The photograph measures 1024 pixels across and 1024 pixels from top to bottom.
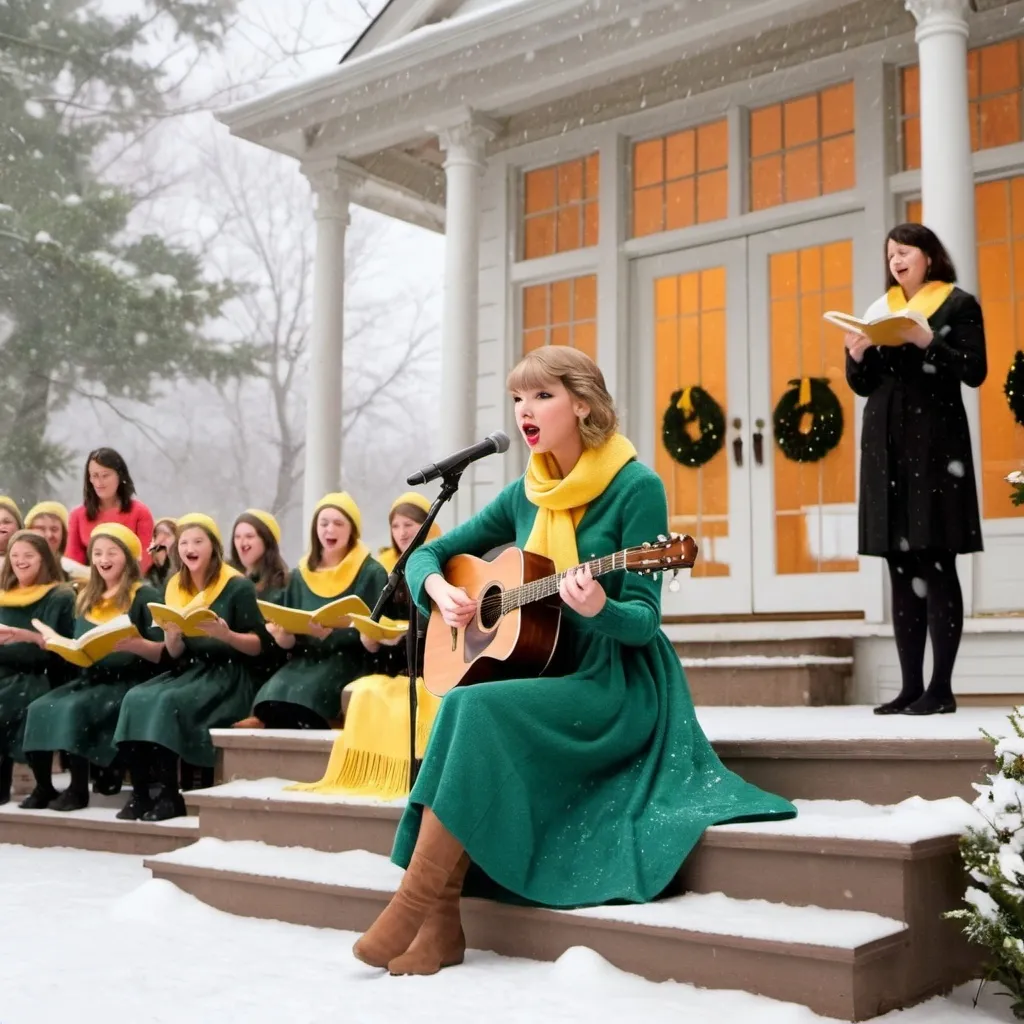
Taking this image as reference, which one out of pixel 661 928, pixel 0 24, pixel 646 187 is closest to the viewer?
pixel 661 928

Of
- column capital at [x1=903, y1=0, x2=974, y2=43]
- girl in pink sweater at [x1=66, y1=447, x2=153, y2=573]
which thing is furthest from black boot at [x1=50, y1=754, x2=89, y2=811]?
column capital at [x1=903, y1=0, x2=974, y2=43]

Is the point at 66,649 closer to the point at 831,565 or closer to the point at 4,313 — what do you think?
the point at 831,565

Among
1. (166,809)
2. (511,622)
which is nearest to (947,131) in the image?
(511,622)

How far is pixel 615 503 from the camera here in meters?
3.18

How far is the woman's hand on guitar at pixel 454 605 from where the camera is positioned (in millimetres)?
3238

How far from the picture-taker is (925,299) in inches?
162

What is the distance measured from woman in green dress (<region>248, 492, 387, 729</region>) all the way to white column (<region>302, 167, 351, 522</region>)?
2418 millimetres

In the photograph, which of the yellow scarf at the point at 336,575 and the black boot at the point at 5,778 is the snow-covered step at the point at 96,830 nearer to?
the black boot at the point at 5,778

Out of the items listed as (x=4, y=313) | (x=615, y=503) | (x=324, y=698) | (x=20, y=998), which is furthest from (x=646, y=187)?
(x=4, y=313)

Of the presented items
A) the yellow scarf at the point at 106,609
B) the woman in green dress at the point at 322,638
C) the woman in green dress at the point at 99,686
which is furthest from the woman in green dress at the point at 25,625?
the woman in green dress at the point at 322,638

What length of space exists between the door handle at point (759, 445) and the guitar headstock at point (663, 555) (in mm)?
4019

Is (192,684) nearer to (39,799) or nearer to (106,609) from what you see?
(106,609)

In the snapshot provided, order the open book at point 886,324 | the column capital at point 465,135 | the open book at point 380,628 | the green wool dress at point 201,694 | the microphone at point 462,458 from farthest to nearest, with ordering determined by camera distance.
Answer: the column capital at point 465,135 → the green wool dress at point 201,694 → the open book at point 380,628 → the open book at point 886,324 → the microphone at point 462,458

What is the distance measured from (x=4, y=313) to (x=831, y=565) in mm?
13515
